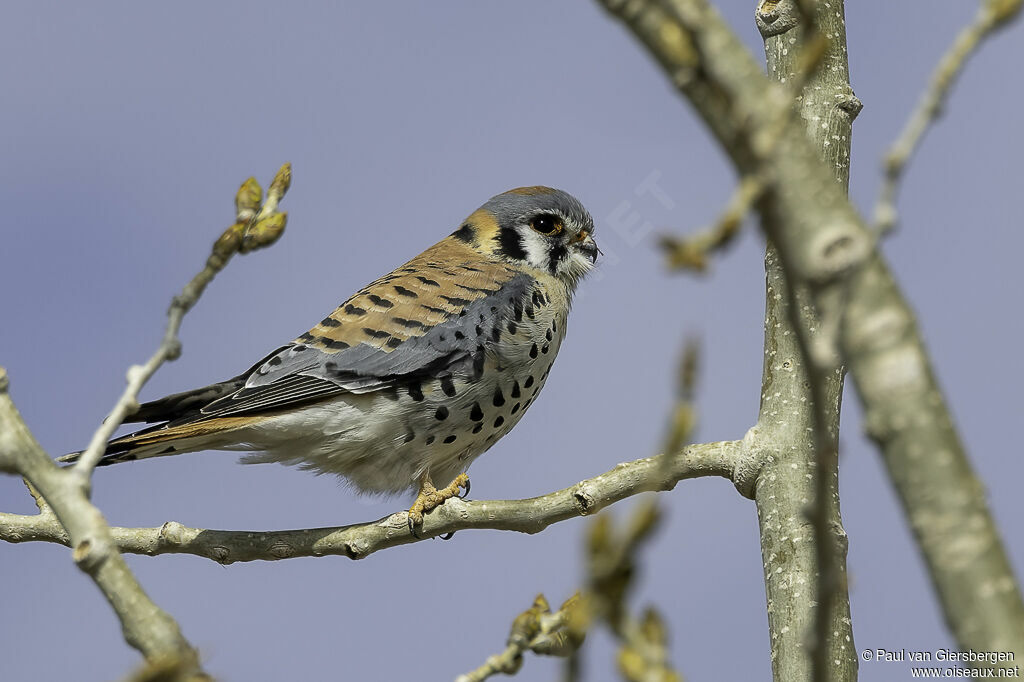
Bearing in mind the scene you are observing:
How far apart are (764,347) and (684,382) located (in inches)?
142

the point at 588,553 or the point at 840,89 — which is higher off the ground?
the point at 840,89

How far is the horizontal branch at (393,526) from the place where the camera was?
4633 mm

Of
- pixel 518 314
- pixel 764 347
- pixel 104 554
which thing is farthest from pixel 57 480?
pixel 518 314

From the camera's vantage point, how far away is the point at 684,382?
1575mm

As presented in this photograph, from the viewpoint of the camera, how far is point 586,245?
22.1 ft

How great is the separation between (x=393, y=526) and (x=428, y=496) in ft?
0.98

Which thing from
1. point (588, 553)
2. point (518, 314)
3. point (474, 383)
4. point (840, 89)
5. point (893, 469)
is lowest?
point (588, 553)

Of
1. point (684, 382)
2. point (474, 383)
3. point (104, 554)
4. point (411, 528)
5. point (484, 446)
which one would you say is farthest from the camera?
point (484, 446)

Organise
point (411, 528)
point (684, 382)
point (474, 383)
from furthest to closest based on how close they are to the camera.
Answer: point (474, 383), point (411, 528), point (684, 382)

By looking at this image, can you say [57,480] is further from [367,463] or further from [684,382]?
[367,463]

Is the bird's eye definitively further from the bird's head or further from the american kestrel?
the american kestrel

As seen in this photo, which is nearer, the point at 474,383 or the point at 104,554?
the point at 104,554

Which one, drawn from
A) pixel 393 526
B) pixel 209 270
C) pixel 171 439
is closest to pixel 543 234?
pixel 393 526

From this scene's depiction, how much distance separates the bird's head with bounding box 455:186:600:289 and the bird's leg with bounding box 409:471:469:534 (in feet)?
4.80
